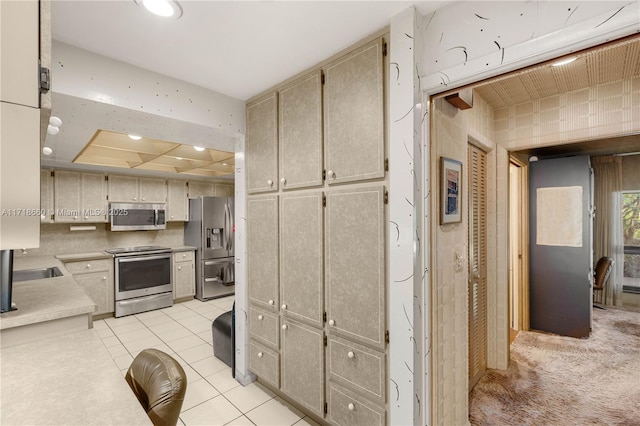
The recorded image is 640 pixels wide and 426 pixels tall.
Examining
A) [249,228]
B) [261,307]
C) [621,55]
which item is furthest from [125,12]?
[621,55]

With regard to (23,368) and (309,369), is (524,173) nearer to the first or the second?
(309,369)

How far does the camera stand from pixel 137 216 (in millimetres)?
4875

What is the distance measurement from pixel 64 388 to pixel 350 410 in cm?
140

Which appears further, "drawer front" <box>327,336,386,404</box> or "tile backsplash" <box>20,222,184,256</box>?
"tile backsplash" <box>20,222,184,256</box>

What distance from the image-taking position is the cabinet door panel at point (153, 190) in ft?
16.4

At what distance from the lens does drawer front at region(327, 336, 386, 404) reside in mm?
1568

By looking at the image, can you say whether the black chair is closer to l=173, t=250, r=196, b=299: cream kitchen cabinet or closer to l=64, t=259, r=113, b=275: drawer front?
l=173, t=250, r=196, b=299: cream kitchen cabinet

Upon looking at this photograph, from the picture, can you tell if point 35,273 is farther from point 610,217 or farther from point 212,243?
point 610,217

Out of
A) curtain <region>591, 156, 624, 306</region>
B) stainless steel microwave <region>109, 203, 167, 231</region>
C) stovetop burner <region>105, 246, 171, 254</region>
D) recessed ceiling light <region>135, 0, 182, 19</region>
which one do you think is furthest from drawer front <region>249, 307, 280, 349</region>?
curtain <region>591, 156, 624, 306</region>

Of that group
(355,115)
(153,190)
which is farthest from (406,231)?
(153,190)

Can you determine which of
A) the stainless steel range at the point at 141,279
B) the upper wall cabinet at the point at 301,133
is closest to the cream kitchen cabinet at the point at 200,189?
the stainless steel range at the point at 141,279

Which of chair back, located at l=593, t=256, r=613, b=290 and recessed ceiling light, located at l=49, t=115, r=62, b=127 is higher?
recessed ceiling light, located at l=49, t=115, r=62, b=127

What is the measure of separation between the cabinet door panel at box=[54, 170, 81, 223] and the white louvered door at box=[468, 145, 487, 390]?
207 inches

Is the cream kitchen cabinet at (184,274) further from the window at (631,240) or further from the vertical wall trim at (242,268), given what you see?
the window at (631,240)
